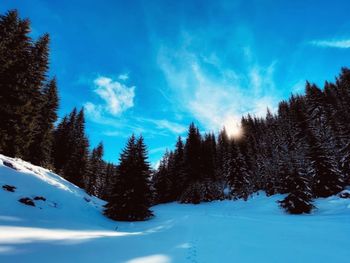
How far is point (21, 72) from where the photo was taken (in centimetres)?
2462

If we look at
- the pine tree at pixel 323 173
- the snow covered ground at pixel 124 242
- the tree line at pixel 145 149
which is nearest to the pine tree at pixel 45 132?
the tree line at pixel 145 149

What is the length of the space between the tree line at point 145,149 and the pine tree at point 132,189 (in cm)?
10

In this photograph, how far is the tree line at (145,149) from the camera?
75.6 ft

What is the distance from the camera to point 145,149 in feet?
88.3

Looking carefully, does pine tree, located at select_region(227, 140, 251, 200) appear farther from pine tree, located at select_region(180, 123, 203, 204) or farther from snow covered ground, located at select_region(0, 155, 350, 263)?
snow covered ground, located at select_region(0, 155, 350, 263)

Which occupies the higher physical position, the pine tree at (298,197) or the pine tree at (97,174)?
the pine tree at (97,174)

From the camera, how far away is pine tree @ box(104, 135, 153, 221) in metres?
22.4

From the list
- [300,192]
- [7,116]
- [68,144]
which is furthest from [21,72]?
[300,192]

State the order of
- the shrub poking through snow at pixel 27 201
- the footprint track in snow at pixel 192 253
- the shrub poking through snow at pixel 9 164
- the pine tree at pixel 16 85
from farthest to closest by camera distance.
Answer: the pine tree at pixel 16 85 < the shrub poking through snow at pixel 9 164 < the shrub poking through snow at pixel 27 201 < the footprint track in snow at pixel 192 253

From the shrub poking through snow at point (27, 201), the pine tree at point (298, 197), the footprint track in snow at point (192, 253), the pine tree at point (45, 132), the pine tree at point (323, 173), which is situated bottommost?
the footprint track in snow at point (192, 253)

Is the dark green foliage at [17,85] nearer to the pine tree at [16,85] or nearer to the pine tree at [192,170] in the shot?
the pine tree at [16,85]

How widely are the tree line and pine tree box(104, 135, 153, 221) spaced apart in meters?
0.10

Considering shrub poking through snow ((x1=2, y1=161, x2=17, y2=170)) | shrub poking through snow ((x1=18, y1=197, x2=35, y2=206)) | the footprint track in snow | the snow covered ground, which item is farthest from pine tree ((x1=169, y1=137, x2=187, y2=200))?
the footprint track in snow

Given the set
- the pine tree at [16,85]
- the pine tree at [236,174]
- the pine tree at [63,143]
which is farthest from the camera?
the pine tree at [63,143]
